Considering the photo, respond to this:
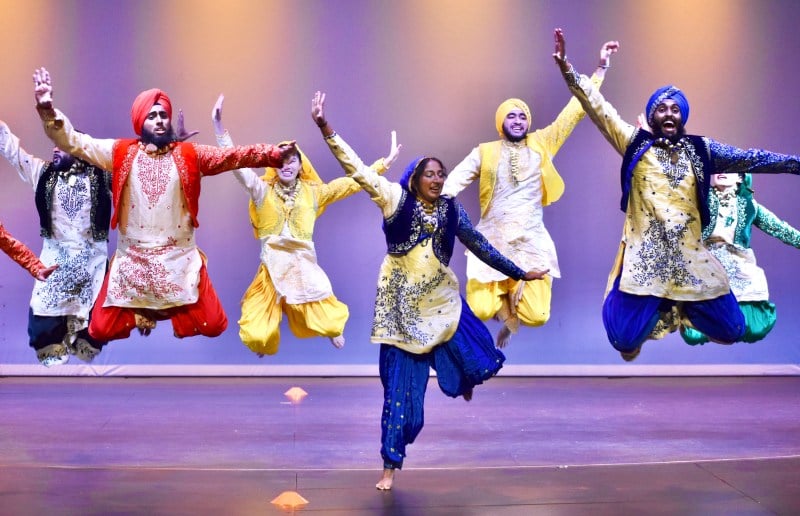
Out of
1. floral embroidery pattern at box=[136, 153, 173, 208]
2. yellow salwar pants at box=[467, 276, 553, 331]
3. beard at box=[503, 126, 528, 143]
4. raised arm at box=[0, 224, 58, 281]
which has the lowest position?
yellow salwar pants at box=[467, 276, 553, 331]

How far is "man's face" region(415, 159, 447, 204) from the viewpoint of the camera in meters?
4.99

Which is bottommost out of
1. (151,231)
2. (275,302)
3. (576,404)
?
(576,404)

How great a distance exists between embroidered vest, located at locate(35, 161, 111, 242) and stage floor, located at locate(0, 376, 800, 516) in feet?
3.35

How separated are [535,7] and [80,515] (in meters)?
4.84

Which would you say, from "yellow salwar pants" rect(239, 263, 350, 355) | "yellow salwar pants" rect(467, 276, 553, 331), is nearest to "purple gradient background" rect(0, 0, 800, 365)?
"yellow salwar pants" rect(239, 263, 350, 355)

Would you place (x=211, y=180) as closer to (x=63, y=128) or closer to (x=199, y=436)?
(x=199, y=436)

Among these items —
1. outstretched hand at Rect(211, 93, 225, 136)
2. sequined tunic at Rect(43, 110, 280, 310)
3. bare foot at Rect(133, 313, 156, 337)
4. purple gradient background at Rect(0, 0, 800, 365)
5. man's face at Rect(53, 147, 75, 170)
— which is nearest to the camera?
sequined tunic at Rect(43, 110, 280, 310)

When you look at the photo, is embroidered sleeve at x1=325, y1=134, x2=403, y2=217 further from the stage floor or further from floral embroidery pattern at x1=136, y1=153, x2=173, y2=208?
the stage floor

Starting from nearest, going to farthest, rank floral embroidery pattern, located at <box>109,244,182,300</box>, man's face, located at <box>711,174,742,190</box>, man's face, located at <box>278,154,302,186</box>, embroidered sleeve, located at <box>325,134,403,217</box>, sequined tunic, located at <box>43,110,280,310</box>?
1. embroidered sleeve, located at <box>325,134,403,217</box>
2. sequined tunic, located at <box>43,110,280,310</box>
3. floral embroidery pattern, located at <box>109,244,182,300</box>
4. man's face, located at <box>278,154,302,186</box>
5. man's face, located at <box>711,174,742,190</box>

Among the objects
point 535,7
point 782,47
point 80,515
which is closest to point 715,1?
point 782,47

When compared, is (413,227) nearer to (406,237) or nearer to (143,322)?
(406,237)

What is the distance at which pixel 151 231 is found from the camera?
5.19 meters

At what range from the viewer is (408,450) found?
570 centimetres

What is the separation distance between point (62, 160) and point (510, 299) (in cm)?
246
